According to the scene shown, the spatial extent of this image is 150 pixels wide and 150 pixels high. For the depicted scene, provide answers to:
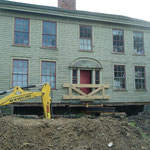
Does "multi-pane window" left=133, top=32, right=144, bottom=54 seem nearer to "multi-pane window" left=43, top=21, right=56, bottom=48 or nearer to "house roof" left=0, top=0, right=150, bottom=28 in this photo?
"house roof" left=0, top=0, right=150, bottom=28

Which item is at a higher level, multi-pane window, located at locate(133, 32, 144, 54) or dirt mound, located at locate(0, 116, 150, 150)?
multi-pane window, located at locate(133, 32, 144, 54)

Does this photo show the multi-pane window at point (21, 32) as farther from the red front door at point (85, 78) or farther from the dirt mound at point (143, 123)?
the dirt mound at point (143, 123)

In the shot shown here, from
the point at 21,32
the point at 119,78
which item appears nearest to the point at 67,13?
the point at 21,32

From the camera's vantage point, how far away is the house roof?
1332 centimetres

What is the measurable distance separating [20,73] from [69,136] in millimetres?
7515

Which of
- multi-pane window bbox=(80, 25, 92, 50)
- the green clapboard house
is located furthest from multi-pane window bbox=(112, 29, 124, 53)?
multi-pane window bbox=(80, 25, 92, 50)

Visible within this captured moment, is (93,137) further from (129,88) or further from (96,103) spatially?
(129,88)

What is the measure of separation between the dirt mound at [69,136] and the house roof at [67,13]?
822 cm

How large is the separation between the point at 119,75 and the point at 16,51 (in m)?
7.93

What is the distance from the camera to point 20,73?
534 inches

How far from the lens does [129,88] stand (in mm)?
16031

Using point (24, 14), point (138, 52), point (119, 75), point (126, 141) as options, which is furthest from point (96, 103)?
point (24, 14)

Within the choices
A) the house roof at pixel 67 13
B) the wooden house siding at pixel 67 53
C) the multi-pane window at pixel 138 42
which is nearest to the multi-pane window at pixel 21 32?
the wooden house siding at pixel 67 53

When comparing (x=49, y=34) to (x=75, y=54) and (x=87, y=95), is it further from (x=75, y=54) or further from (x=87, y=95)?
(x=87, y=95)
